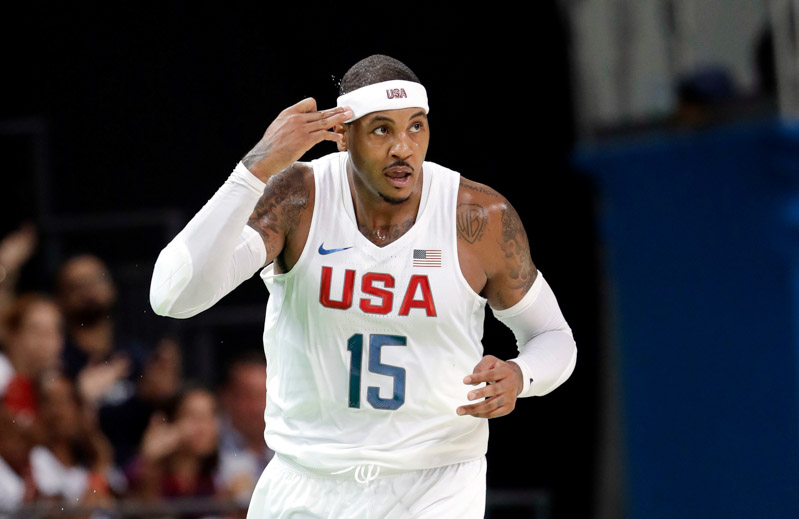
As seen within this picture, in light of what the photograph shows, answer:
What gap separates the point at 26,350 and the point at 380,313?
3248mm

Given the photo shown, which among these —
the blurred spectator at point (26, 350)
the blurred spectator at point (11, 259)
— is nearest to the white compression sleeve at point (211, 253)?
the blurred spectator at point (26, 350)

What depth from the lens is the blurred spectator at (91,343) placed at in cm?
700

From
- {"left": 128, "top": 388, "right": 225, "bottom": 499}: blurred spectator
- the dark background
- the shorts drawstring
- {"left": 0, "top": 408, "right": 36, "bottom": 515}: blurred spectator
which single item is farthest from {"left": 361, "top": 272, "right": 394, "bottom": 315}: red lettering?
the dark background

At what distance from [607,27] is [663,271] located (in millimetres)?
1543

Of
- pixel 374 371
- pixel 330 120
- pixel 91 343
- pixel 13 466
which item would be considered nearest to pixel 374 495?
pixel 374 371

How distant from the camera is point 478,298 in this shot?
3.92 meters

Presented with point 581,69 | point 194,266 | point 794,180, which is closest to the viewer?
point 194,266

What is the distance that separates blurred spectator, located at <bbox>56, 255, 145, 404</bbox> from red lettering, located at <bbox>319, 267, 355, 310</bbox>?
11.4 feet

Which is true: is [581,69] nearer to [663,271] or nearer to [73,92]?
[663,271]

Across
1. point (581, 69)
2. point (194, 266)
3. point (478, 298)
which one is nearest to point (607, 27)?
point (581, 69)

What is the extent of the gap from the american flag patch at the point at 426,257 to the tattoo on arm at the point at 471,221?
99mm

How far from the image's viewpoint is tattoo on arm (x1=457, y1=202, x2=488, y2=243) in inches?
153

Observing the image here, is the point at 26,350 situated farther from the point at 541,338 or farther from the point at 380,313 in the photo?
the point at 541,338

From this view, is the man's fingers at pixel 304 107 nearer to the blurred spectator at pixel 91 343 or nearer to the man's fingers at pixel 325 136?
the man's fingers at pixel 325 136
